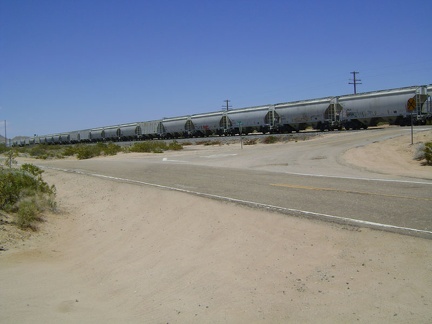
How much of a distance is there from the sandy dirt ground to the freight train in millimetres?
18553

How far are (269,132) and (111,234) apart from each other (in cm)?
4498

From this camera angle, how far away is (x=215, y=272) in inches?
270

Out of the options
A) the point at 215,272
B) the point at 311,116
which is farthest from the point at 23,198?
the point at 311,116

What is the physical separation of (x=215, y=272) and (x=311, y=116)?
42312mm

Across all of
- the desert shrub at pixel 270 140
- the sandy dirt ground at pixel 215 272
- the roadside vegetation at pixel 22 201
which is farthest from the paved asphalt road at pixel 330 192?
the desert shrub at pixel 270 140

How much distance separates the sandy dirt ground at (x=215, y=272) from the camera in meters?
5.36

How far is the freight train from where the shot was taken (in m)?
39.1

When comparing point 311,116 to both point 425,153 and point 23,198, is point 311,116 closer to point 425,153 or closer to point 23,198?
point 425,153

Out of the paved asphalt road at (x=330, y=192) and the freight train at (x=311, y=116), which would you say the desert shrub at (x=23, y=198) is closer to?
the paved asphalt road at (x=330, y=192)

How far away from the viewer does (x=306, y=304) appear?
537 cm

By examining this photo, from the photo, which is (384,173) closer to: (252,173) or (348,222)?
(252,173)

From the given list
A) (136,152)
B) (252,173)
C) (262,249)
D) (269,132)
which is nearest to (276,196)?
(262,249)

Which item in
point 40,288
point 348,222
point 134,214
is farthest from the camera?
point 134,214

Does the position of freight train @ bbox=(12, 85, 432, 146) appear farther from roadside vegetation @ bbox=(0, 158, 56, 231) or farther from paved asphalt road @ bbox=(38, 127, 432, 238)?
roadside vegetation @ bbox=(0, 158, 56, 231)
